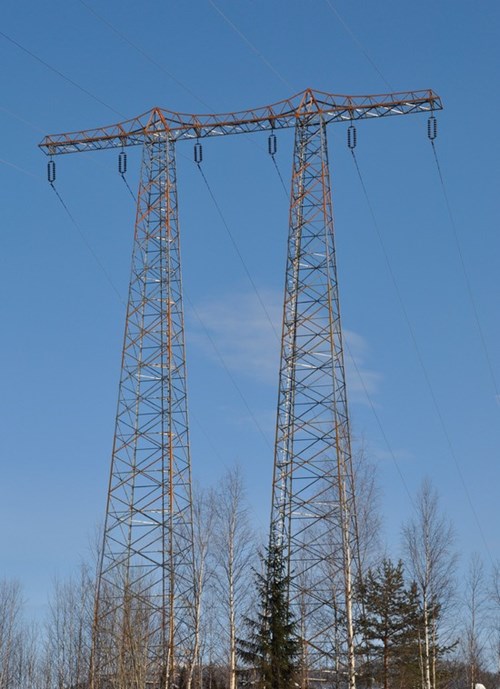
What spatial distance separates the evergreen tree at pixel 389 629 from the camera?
4947 cm

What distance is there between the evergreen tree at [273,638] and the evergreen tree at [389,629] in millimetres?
6423

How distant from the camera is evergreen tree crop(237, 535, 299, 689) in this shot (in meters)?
41.6

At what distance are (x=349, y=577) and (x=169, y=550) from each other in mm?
7860

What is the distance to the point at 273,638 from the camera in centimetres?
4200

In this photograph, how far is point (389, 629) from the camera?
50.2m

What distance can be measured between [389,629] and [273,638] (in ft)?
32.2

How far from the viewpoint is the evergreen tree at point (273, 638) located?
4156cm

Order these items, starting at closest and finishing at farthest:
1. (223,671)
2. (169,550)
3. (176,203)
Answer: (169,550) < (176,203) < (223,671)

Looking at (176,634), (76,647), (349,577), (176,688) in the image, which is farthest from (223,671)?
(349,577)

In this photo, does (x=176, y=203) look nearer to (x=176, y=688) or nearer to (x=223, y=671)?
(x=176, y=688)

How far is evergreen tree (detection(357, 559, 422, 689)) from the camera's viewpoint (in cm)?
Answer: 4947

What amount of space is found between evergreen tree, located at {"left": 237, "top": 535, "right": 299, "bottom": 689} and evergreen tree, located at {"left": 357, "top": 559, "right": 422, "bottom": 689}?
6423 millimetres

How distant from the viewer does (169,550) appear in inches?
1912

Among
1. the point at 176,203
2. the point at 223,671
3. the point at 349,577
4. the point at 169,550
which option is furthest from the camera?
the point at 223,671
